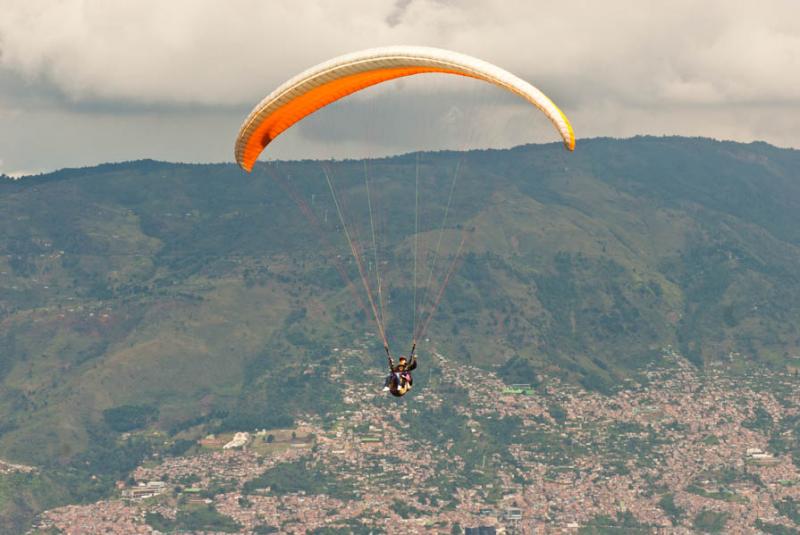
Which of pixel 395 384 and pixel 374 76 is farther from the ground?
pixel 374 76

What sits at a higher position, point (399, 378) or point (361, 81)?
point (361, 81)

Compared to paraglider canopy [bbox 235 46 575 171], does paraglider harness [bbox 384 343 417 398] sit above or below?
below

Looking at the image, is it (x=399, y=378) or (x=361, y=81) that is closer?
(x=399, y=378)

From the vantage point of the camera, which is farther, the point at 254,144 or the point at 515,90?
the point at 254,144

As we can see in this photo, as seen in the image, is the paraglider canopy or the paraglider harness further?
the paraglider harness

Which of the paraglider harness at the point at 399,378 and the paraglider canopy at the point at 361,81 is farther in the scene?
the paraglider harness at the point at 399,378

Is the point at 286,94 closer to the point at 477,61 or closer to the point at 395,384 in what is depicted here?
the point at 477,61

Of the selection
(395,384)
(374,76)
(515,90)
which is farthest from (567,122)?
(395,384)

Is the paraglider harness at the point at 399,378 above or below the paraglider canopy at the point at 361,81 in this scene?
below
